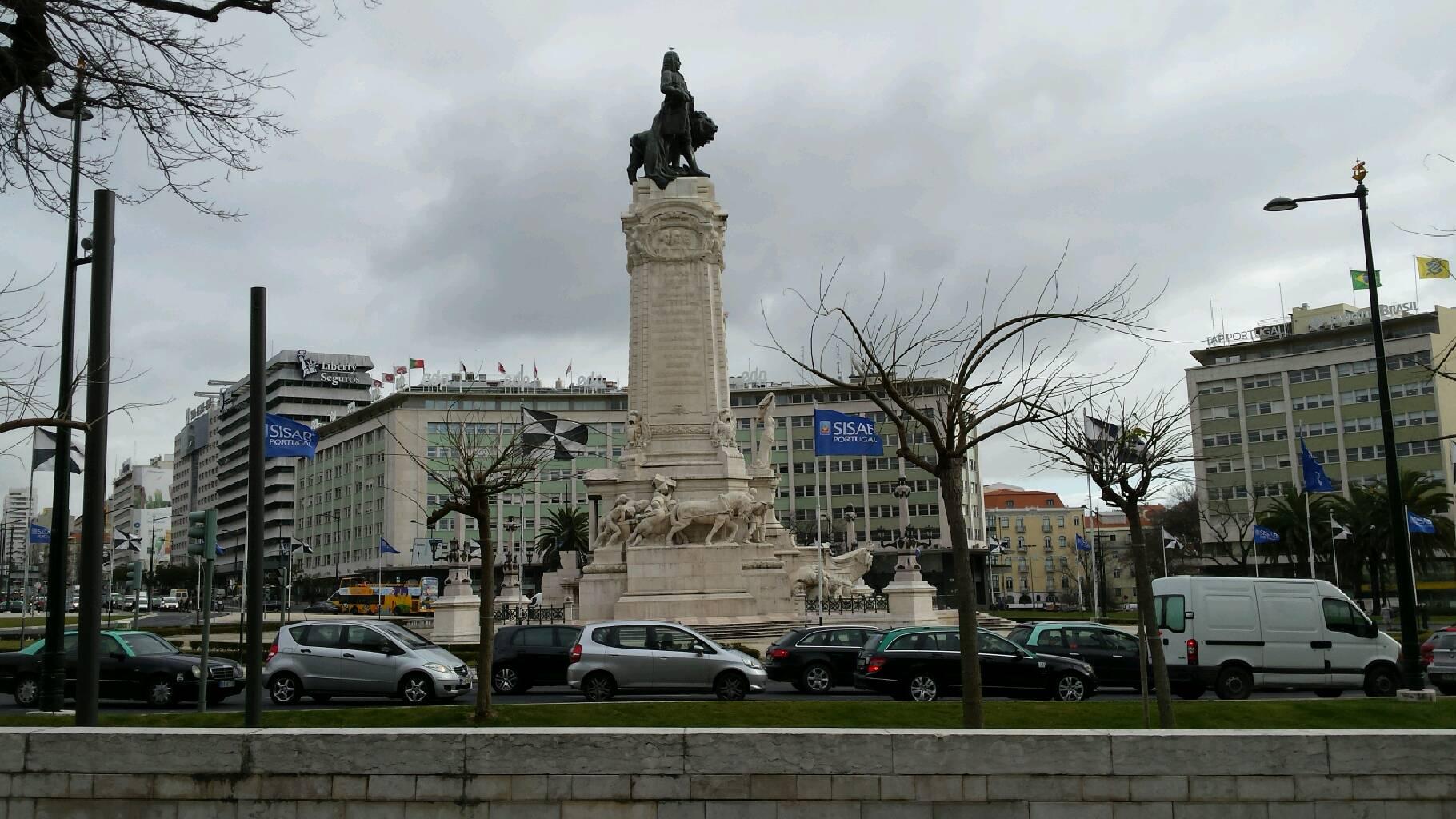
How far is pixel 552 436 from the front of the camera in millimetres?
42656

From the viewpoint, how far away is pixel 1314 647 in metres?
21.6

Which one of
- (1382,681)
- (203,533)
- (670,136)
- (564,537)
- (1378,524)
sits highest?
(670,136)

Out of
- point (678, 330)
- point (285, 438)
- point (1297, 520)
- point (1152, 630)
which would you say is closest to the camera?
point (1152, 630)

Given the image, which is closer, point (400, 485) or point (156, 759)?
point (156, 759)

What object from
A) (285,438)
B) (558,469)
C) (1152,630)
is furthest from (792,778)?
(558,469)

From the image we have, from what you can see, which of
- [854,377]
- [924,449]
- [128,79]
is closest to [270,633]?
[854,377]

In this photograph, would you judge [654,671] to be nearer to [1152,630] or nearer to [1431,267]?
[1152,630]

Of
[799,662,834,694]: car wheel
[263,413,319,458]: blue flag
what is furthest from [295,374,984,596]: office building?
[799,662,834,694]: car wheel

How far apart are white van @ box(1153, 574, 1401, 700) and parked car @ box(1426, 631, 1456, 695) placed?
259cm

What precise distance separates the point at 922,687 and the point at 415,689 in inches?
337

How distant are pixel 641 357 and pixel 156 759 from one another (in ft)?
112

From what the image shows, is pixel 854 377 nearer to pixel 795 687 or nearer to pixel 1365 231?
pixel 795 687

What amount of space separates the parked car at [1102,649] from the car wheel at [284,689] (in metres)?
12.6

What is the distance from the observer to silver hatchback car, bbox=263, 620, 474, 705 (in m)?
20.4
